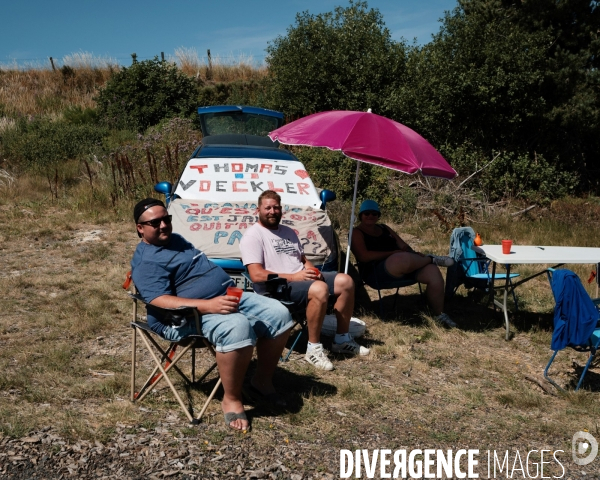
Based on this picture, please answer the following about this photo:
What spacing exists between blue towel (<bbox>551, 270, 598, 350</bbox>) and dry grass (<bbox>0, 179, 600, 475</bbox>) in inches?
19.7

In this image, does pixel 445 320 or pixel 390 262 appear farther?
pixel 445 320

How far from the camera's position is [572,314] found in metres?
4.49

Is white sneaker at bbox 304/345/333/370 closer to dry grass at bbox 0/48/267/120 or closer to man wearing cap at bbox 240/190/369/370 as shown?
man wearing cap at bbox 240/190/369/370

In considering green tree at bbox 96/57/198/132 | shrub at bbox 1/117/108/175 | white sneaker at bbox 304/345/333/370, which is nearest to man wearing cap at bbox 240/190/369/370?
white sneaker at bbox 304/345/333/370

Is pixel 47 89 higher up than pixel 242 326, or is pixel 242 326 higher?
pixel 47 89

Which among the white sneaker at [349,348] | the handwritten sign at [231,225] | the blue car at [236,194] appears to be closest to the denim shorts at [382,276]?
the blue car at [236,194]

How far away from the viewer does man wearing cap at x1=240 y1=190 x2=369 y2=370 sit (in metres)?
4.92

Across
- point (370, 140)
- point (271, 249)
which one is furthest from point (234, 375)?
point (370, 140)

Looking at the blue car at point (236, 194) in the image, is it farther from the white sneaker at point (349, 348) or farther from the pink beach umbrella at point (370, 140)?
the pink beach umbrella at point (370, 140)

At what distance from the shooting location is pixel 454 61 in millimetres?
13180

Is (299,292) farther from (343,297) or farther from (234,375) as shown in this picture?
(234,375)

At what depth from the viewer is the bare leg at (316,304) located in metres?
4.88

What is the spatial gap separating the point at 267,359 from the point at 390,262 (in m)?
2.14

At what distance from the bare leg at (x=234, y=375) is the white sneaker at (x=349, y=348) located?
149 centimetres
